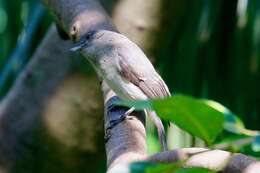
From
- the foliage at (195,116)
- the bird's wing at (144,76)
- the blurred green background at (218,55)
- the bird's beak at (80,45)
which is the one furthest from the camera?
the blurred green background at (218,55)

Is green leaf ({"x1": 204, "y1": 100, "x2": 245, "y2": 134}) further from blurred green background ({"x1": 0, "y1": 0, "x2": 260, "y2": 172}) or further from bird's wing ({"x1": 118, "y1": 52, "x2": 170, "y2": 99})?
blurred green background ({"x1": 0, "y1": 0, "x2": 260, "y2": 172})

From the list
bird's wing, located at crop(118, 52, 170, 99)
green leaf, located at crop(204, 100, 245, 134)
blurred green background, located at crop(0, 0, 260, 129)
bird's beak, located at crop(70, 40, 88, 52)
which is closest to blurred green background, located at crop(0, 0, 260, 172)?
blurred green background, located at crop(0, 0, 260, 129)

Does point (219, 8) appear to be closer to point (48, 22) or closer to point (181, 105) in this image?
point (48, 22)

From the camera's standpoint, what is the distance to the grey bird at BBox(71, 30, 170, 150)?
1.80 m

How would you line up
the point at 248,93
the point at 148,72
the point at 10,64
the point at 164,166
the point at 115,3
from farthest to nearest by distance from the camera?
the point at 10,64, the point at 248,93, the point at 115,3, the point at 148,72, the point at 164,166

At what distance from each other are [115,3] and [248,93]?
0.68m

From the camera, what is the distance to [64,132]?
263 centimetres

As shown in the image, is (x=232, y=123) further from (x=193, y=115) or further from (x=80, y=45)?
(x=80, y=45)

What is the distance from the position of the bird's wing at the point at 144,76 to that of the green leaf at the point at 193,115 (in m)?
1.19

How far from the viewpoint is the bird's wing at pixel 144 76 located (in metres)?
1.79

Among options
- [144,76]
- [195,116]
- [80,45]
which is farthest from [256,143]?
[80,45]

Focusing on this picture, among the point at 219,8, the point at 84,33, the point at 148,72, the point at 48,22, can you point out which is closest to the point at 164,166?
the point at 148,72

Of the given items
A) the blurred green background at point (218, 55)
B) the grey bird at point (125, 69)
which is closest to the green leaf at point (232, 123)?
the grey bird at point (125, 69)

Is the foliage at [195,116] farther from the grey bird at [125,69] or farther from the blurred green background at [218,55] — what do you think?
the blurred green background at [218,55]
